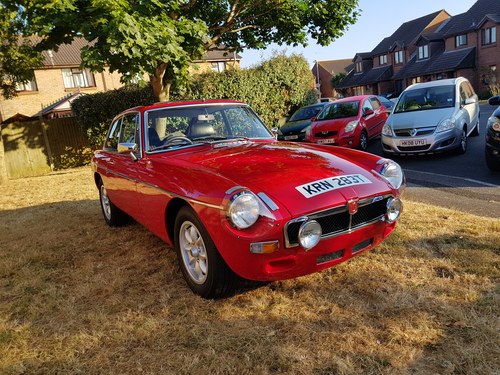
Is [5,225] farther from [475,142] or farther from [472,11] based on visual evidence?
[472,11]

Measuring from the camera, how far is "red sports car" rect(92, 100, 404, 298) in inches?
110

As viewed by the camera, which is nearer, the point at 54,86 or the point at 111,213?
the point at 111,213

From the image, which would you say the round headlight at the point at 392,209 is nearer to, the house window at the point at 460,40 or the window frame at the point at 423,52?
the house window at the point at 460,40

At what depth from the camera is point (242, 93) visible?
49.9 feet

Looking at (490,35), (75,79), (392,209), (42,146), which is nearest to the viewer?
(392,209)

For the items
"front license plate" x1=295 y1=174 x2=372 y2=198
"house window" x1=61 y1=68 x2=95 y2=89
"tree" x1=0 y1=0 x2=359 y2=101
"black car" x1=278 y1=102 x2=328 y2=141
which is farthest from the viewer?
"house window" x1=61 y1=68 x2=95 y2=89

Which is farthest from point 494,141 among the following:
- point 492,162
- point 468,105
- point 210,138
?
point 210,138

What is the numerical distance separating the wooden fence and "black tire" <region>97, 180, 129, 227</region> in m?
9.26

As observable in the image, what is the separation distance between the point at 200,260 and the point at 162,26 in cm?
659

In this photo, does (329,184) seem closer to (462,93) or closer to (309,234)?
(309,234)

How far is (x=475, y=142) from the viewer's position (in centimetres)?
1033

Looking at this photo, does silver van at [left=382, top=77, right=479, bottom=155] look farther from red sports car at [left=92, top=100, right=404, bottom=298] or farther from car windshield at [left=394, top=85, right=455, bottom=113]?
red sports car at [left=92, top=100, right=404, bottom=298]

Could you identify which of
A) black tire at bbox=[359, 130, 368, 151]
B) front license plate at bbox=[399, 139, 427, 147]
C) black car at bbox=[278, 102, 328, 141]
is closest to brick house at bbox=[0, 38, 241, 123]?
black car at bbox=[278, 102, 328, 141]

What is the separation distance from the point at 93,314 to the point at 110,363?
2.51 feet
